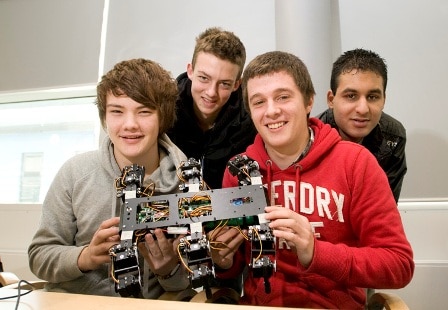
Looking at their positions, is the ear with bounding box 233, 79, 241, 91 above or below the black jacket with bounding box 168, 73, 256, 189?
above

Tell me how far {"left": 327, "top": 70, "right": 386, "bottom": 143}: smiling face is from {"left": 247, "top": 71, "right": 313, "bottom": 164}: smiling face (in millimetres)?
417

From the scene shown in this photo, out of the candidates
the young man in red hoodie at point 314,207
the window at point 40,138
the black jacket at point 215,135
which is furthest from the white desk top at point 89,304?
the window at point 40,138

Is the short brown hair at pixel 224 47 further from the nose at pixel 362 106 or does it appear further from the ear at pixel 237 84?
the nose at pixel 362 106

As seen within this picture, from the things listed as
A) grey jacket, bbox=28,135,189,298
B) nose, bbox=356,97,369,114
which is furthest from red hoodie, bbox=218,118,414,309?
nose, bbox=356,97,369,114

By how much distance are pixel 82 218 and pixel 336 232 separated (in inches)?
35.1

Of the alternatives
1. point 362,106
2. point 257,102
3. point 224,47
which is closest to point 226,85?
point 224,47

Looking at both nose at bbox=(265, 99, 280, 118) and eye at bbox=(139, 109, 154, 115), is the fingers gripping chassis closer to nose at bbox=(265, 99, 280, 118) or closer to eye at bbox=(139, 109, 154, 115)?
nose at bbox=(265, 99, 280, 118)

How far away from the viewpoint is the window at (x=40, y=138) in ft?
10.3

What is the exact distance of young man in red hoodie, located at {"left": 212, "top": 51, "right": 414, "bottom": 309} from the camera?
1.00 m

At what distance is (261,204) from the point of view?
3.08 ft

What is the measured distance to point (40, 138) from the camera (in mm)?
3264

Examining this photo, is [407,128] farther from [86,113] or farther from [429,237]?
[86,113]

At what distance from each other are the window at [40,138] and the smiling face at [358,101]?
7.11 feet

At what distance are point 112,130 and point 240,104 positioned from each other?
0.72m
